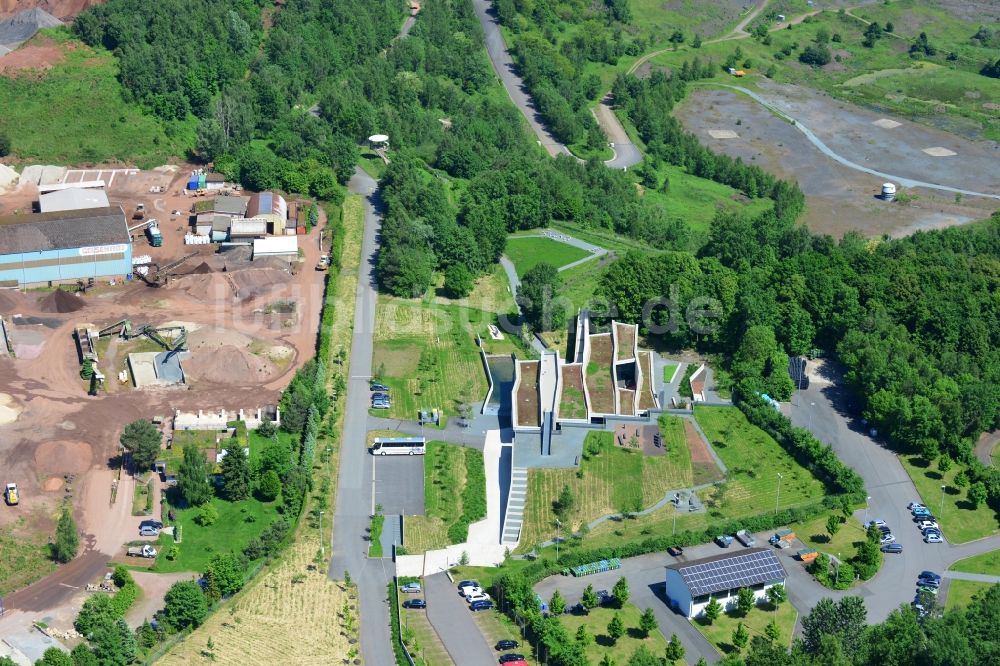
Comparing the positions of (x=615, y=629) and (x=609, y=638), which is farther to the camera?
(x=609, y=638)

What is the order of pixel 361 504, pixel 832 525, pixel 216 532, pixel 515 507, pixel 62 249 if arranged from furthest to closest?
1. pixel 62 249
2. pixel 515 507
3. pixel 361 504
4. pixel 832 525
5. pixel 216 532

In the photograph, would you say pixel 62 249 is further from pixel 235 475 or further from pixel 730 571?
pixel 730 571

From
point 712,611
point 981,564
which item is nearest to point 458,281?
point 712,611

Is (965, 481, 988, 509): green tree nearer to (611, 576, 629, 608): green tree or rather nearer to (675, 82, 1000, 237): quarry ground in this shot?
(611, 576, 629, 608): green tree

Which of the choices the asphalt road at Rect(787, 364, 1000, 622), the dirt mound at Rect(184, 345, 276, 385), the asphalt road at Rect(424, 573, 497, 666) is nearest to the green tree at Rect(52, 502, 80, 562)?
the dirt mound at Rect(184, 345, 276, 385)

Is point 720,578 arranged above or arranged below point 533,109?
above
